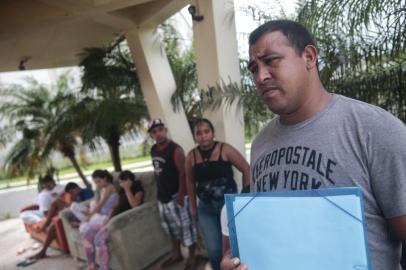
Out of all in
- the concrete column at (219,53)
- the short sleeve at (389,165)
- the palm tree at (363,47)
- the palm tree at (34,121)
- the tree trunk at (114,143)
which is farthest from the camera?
the palm tree at (34,121)

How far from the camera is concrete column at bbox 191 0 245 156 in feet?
12.0

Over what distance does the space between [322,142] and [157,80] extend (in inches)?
163

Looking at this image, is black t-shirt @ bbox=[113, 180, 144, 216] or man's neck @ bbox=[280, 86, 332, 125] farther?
black t-shirt @ bbox=[113, 180, 144, 216]

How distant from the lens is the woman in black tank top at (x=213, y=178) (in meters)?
3.04

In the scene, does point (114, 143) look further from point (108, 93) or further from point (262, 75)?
point (262, 75)

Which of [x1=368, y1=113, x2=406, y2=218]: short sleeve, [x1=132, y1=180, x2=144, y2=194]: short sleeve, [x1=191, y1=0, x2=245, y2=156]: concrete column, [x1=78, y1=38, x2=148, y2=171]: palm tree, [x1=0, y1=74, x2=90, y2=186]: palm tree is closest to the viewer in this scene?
[x1=368, y1=113, x2=406, y2=218]: short sleeve

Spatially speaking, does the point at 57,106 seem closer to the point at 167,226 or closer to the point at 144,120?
the point at 144,120

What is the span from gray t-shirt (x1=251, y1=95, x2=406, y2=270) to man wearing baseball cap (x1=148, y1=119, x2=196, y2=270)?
275 cm

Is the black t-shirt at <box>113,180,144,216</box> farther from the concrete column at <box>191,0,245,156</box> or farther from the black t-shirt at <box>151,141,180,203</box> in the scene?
the concrete column at <box>191,0,245,156</box>

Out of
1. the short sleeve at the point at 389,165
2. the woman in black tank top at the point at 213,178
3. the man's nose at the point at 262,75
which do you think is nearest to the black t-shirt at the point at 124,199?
the woman in black tank top at the point at 213,178

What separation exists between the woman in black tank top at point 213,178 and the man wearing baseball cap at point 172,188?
1.91ft

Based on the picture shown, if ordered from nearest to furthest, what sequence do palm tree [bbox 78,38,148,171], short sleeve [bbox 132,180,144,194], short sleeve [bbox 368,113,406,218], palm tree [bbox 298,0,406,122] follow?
short sleeve [bbox 368,113,406,218] → palm tree [bbox 298,0,406,122] → short sleeve [bbox 132,180,144,194] → palm tree [bbox 78,38,148,171]

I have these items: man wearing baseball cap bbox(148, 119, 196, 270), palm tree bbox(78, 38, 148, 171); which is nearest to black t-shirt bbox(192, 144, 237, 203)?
man wearing baseball cap bbox(148, 119, 196, 270)

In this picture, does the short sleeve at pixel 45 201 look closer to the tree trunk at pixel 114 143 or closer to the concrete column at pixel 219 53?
the tree trunk at pixel 114 143
